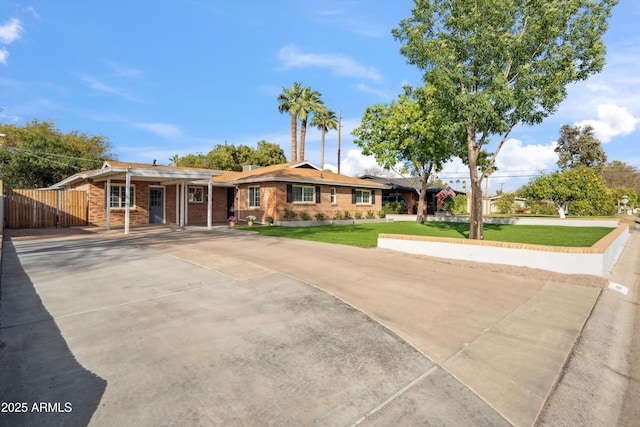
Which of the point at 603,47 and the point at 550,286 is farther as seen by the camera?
the point at 603,47

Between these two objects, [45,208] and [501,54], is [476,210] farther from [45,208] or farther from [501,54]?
[45,208]

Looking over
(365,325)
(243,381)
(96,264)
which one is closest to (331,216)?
(96,264)

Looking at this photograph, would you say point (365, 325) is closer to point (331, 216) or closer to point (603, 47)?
point (603, 47)

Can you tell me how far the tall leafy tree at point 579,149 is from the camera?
49938 mm

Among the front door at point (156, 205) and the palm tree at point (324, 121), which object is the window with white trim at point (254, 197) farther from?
the palm tree at point (324, 121)

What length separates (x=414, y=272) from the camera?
8.06m

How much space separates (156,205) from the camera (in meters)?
19.7

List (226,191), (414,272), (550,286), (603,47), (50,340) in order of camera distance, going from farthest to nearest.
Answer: (226,191) < (603,47) < (414,272) < (550,286) < (50,340)

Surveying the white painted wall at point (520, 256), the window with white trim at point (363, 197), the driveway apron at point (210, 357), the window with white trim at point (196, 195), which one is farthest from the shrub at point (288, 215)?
the driveway apron at point (210, 357)

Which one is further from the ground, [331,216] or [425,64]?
[425,64]

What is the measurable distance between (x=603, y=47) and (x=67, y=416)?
14.3m

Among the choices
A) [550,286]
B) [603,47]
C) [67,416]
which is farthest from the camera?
[603,47]

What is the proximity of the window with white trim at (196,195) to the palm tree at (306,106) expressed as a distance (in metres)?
17.6

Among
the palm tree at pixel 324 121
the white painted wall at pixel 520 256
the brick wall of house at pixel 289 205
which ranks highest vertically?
the palm tree at pixel 324 121
